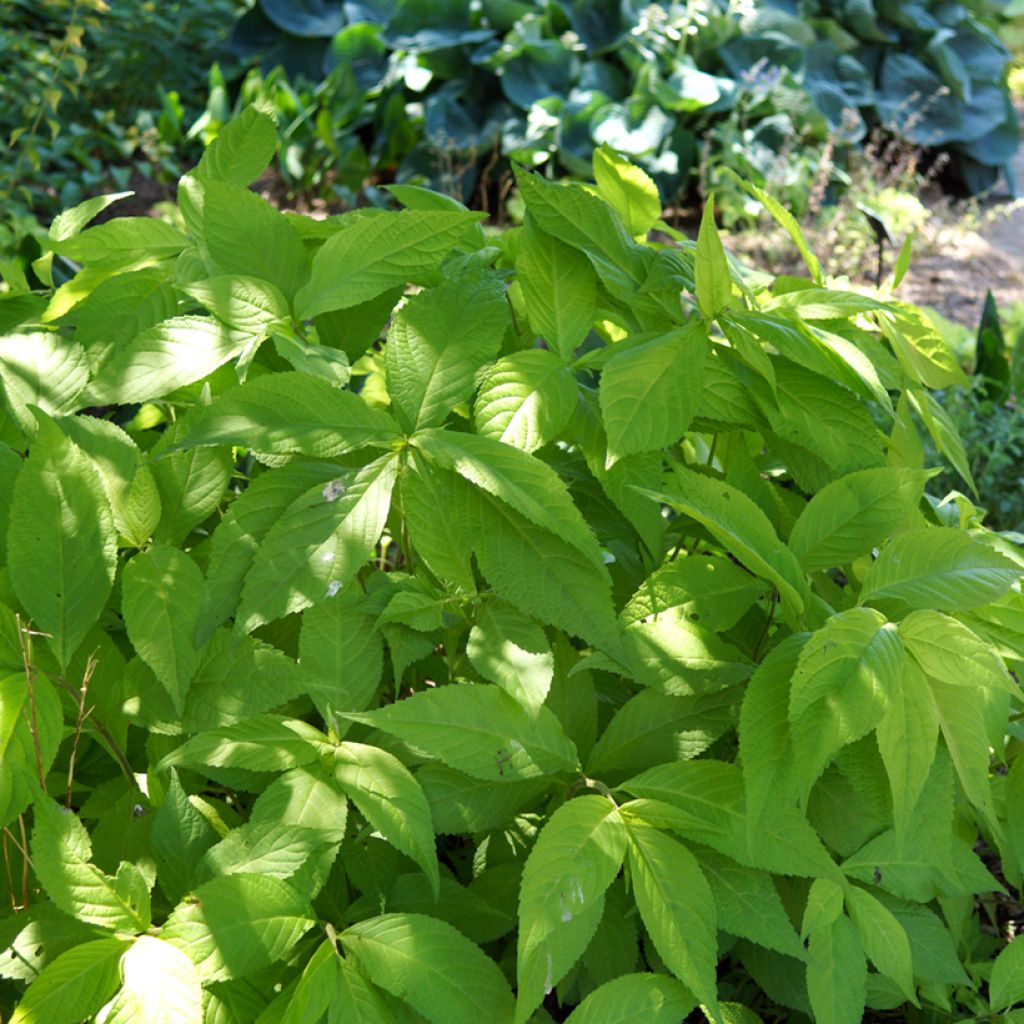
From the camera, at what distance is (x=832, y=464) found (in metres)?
1.32

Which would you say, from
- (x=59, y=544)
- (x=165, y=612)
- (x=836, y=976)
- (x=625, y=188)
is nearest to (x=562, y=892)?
(x=836, y=976)

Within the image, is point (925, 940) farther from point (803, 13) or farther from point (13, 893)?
point (803, 13)

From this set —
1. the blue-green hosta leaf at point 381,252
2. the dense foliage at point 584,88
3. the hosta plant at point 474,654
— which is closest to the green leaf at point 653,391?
the hosta plant at point 474,654

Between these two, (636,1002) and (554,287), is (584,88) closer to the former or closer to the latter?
(554,287)

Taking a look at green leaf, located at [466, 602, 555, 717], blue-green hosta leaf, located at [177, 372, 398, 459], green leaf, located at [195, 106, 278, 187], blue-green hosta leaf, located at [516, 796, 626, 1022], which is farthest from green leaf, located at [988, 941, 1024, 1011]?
green leaf, located at [195, 106, 278, 187]

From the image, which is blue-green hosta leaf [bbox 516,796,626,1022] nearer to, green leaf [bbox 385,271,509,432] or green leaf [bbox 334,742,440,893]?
green leaf [bbox 334,742,440,893]

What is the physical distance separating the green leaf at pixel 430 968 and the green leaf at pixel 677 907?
0.16 meters

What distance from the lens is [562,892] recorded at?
42.9 inches

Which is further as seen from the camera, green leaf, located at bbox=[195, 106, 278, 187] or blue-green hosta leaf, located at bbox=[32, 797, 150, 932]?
green leaf, located at bbox=[195, 106, 278, 187]

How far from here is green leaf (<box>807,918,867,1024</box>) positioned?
3.97 ft

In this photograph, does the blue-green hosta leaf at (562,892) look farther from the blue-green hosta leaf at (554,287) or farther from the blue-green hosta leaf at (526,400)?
the blue-green hosta leaf at (554,287)

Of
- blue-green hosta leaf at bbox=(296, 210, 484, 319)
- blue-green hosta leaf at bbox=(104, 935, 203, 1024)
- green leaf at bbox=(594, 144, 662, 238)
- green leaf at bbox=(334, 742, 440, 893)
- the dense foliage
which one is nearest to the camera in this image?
blue-green hosta leaf at bbox=(104, 935, 203, 1024)

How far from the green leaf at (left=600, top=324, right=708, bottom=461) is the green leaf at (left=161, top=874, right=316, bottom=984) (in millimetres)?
515

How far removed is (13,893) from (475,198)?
6207 millimetres
